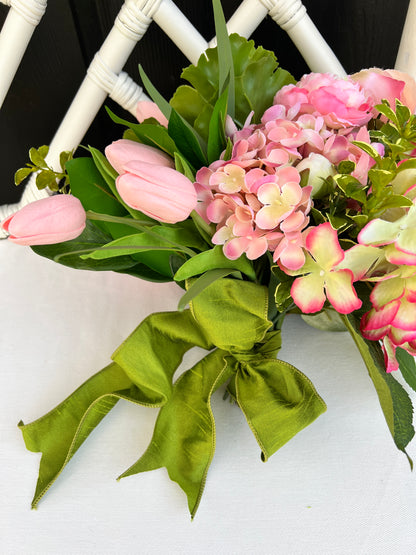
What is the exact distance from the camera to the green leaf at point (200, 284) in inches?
13.0

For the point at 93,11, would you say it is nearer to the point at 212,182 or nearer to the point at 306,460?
the point at 212,182

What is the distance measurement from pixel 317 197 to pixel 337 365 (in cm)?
25

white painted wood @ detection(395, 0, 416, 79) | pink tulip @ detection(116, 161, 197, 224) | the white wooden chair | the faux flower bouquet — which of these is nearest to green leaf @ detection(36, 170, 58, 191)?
the faux flower bouquet

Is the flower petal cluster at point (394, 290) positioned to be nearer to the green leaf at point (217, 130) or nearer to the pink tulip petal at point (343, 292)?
the pink tulip petal at point (343, 292)

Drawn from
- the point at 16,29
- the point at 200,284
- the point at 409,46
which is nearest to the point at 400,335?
the point at 200,284

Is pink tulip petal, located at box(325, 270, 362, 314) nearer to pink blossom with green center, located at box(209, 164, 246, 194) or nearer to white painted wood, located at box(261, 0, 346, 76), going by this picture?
pink blossom with green center, located at box(209, 164, 246, 194)

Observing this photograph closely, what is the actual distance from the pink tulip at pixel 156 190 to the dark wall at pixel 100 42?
1.61 feet

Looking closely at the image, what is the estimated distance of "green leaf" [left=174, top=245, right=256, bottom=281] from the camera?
1.17 ft

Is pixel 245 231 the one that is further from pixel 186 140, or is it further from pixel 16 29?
pixel 16 29

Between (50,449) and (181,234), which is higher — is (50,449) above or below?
below

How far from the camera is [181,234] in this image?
38 centimetres

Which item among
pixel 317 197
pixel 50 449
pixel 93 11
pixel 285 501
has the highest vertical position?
pixel 317 197

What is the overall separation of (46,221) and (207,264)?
4.5 inches

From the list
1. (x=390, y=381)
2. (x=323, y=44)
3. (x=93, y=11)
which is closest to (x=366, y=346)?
(x=390, y=381)
